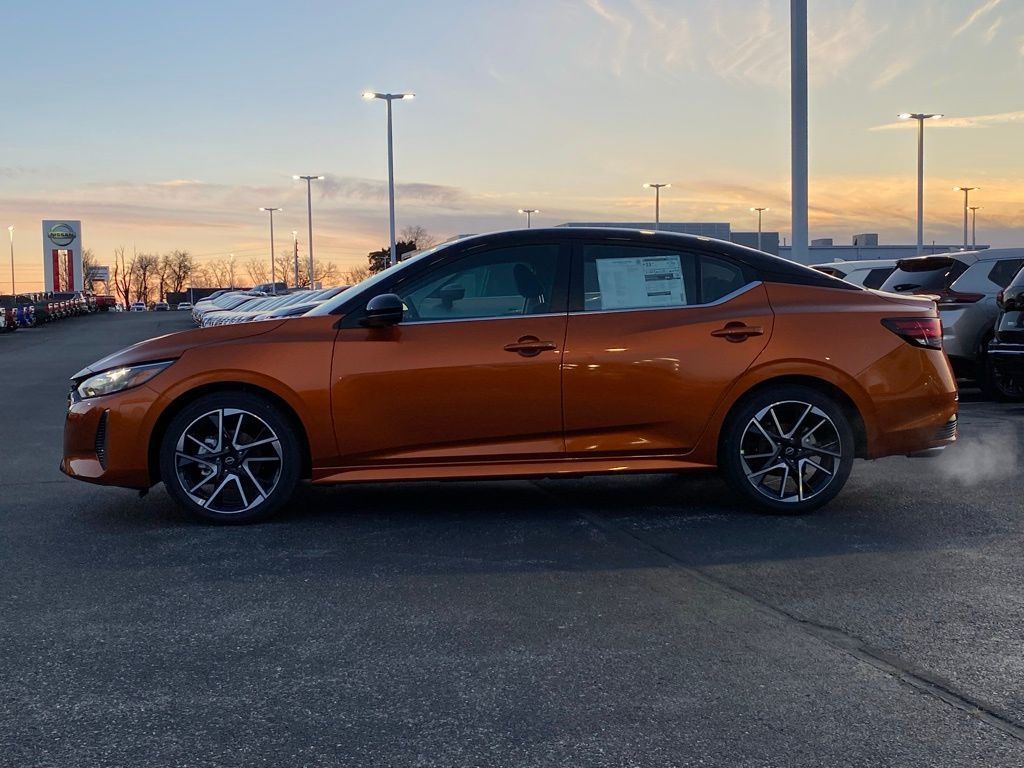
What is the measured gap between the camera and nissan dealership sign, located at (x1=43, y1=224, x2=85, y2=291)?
121m

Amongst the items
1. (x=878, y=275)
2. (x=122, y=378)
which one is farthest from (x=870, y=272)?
(x=122, y=378)

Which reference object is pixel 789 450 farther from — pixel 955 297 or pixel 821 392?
pixel 955 297

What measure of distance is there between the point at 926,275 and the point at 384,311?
867 cm

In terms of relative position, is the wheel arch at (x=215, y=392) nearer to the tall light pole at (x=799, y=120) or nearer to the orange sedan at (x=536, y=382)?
the orange sedan at (x=536, y=382)

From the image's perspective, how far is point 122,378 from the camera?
19.9 feet

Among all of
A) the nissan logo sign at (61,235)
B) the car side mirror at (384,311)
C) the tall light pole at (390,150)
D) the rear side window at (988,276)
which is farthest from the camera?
the nissan logo sign at (61,235)

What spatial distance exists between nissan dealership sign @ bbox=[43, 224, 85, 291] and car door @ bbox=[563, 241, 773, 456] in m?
123

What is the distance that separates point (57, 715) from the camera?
11.0ft

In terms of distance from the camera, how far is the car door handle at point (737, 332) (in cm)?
618

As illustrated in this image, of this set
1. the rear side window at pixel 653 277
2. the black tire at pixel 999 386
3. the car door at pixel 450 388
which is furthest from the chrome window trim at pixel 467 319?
the black tire at pixel 999 386

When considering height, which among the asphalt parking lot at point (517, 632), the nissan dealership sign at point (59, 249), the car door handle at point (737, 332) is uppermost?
the nissan dealership sign at point (59, 249)

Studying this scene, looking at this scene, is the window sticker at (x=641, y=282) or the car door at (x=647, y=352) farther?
the window sticker at (x=641, y=282)

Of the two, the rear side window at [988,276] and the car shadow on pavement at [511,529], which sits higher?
the rear side window at [988,276]

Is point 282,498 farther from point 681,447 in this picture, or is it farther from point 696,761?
point 696,761
